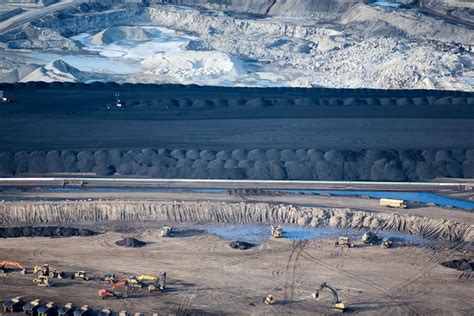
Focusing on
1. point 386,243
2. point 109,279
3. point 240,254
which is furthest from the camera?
point 386,243

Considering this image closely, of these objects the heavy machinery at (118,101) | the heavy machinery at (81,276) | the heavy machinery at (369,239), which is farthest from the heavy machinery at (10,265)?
the heavy machinery at (118,101)

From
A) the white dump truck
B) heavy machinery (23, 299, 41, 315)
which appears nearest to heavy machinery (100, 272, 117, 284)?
heavy machinery (23, 299, 41, 315)

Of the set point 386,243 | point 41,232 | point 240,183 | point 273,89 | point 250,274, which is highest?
point 273,89

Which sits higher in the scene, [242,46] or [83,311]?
[242,46]

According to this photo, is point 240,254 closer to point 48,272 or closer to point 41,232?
point 48,272

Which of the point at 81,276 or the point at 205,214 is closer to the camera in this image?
the point at 81,276

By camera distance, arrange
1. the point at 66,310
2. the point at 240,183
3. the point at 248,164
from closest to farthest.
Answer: the point at 66,310 → the point at 240,183 → the point at 248,164

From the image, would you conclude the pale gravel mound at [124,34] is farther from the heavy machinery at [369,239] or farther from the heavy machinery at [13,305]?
the heavy machinery at [13,305]

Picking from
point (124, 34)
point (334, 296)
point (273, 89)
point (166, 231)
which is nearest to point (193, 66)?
point (273, 89)
